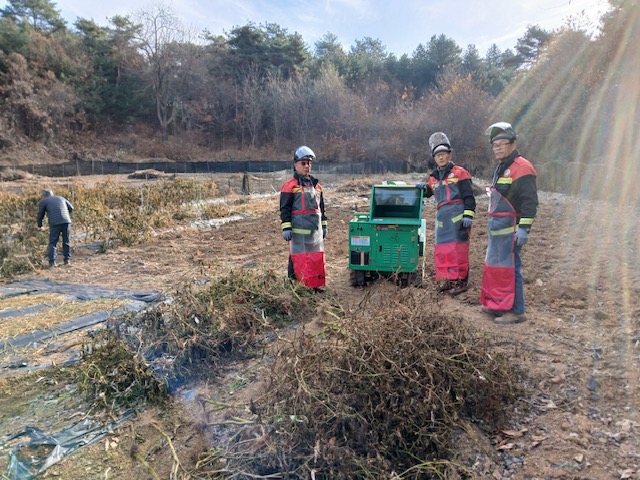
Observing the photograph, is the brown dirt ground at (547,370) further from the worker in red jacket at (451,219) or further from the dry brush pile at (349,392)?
the worker in red jacket at (451,219)

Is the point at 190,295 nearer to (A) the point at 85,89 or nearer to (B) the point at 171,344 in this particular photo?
(B) the point at 171,344

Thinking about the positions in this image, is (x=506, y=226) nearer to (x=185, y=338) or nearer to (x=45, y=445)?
(x=185, y=338)

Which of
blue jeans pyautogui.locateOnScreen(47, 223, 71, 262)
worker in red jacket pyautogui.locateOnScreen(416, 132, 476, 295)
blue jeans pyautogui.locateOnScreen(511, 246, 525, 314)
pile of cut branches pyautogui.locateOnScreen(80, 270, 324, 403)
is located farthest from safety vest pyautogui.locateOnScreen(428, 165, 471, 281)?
blue jeans pyautogui.locateOnScreen(47, 223, 71, 262)

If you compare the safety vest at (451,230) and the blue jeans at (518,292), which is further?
the safety vest at (451,230)

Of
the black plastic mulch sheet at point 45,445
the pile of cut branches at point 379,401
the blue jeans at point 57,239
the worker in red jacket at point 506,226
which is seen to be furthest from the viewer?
the blue jeans at point 57,239

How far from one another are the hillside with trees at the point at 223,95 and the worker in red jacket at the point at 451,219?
20660mm

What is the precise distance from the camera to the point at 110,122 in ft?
121

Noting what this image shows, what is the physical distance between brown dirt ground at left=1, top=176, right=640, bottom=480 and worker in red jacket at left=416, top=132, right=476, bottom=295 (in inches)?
11.1

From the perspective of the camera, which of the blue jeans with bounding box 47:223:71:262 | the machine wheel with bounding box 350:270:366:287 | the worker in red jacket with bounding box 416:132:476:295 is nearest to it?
the worker in red jacket with bounding box 416:132:476:295

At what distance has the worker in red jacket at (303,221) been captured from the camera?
16.4 feet

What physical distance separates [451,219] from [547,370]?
2088mm

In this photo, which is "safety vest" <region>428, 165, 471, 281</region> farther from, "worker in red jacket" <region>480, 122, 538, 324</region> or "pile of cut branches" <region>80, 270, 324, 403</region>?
"pile of cut branches" <region>80, 270, 324, 403</region>

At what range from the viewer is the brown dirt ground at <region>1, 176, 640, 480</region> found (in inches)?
97.3

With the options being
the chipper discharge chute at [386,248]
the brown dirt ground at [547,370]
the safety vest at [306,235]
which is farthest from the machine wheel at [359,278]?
the safety vest at [306,235]
